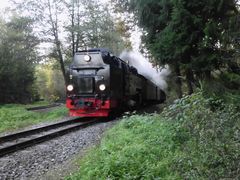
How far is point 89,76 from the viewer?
17.0 m

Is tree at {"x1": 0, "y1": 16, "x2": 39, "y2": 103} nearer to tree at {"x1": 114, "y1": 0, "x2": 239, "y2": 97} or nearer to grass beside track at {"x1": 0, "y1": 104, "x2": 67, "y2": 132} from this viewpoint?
grass beside track at {"x1": 0, "y1": 104, "x2": 67, "y2": 132}

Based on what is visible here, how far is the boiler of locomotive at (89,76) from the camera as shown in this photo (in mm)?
16828

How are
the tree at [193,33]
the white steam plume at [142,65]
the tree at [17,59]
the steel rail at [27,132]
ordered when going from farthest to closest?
the white steam plume at [142,65] < the tree at [17,59] < the tree at [193,33] < the steel rail at [27,132]

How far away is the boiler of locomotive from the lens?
16.8 metres

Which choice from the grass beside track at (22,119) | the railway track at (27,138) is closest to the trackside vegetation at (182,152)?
the railway track at (27,138)

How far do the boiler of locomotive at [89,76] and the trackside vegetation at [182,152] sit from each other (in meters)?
8.48

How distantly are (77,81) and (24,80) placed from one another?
2066cm

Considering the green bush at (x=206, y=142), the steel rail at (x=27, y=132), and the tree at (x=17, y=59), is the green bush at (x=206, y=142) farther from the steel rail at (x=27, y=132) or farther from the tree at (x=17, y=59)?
the tree at (x=17, y=59)

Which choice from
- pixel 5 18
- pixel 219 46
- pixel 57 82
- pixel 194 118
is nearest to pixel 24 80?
pixel 5 18

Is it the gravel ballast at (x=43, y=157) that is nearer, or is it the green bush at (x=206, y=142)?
the green bush at (x=206, y=142)

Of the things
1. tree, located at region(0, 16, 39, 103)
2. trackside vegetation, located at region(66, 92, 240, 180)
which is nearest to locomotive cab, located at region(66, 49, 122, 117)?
trackside vegetation, located at region(66, 92, 240, 180)

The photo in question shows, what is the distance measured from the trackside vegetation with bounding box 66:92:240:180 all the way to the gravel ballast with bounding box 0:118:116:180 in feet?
3.66

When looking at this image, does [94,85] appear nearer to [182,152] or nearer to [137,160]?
[182,152]

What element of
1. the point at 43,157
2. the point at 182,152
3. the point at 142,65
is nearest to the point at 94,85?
the point at 43,157
